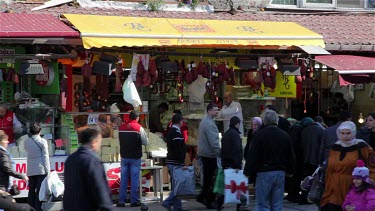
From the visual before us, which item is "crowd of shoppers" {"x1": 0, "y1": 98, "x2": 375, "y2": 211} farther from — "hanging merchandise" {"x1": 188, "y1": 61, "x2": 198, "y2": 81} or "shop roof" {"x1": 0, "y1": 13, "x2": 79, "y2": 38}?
"shop roof" {"x1": 0, "y1": 13, "x2": 79, "y2": 38}

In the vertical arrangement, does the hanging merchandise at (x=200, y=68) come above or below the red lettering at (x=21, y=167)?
above

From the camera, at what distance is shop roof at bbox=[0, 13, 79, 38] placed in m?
12.8

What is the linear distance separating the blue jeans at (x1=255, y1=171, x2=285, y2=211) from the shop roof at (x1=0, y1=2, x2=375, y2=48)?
6.07 meters

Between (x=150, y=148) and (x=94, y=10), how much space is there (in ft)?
9.60

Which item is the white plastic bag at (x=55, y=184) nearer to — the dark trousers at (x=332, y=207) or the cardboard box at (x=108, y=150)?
the cardboard box at (x=108, y=150)

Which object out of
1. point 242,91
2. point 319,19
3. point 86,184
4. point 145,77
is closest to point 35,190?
point 145,77

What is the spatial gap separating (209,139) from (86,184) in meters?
5.99

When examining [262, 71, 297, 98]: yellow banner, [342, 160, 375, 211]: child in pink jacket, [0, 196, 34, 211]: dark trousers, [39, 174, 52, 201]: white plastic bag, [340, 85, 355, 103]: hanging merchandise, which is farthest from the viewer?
[340, 85, 355, 103]: hanging merchandise

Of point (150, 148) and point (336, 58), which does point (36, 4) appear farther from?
point (336, 58)

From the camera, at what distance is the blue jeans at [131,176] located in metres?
13.6

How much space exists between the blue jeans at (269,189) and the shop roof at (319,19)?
19.9 feet

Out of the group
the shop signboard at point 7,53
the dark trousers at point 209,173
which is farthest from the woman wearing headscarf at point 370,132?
the shop signboard at point 7,53

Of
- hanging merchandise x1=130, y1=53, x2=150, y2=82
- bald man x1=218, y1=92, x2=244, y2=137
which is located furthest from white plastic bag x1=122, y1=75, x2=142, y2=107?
bald man x1=218, y1=92, x2=244, y2=137

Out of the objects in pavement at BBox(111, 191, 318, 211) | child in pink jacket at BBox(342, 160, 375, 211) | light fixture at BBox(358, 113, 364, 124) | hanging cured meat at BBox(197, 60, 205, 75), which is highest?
hanging cured meat at BBox(197, 60, 205, 75)
